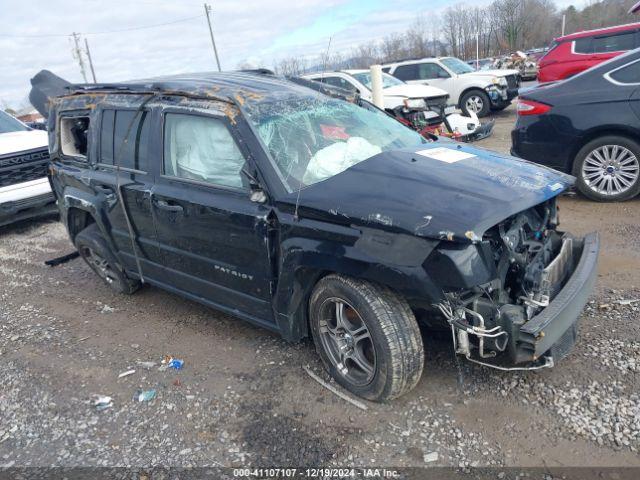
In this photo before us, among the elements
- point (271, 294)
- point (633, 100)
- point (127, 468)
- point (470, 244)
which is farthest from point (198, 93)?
point (633, 100)

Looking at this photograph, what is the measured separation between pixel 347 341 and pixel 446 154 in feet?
4.57

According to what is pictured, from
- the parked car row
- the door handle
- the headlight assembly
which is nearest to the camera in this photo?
the door handle

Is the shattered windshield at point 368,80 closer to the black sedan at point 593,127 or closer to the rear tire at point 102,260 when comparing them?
the black sedan at point 593,127

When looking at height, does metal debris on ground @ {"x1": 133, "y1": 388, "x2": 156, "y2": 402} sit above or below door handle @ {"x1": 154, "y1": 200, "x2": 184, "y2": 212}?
below

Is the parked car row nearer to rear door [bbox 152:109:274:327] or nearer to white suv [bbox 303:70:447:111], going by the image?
white suv [bbox 303:70:447:111]

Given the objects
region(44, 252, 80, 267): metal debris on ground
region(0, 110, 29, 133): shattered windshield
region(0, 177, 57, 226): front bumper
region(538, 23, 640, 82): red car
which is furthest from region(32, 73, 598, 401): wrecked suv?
region(538, 23, 640, 82): red car

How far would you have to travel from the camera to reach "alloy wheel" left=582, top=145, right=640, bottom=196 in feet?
17.9

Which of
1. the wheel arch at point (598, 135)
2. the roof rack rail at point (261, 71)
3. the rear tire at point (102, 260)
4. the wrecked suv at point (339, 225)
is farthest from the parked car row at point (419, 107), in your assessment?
the wrecked suv at point (339, 225)

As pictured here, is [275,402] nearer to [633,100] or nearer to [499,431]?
[499,431]

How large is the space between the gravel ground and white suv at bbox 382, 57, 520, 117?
1014cm

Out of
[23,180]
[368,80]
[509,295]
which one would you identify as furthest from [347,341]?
[368,80]

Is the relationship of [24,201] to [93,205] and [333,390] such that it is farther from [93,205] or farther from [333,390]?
[333,390]

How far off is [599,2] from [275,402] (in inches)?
2997

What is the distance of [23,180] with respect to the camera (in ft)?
24.3
